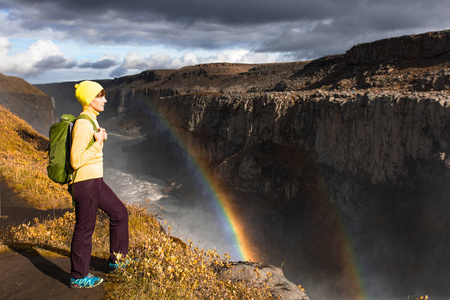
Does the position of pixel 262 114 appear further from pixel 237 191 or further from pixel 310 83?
pixel 310 83

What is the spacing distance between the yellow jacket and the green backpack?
10cm

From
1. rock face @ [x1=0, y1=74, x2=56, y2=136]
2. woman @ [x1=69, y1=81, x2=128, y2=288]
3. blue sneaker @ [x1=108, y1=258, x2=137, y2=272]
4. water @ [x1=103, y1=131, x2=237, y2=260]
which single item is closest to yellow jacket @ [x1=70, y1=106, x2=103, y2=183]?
woman @ [x1=69, y1=81, x2=128, y2=288]

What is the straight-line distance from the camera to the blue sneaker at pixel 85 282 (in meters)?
5.10

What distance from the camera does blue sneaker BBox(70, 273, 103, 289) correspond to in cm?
510

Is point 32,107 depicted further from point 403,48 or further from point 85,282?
point 403,48

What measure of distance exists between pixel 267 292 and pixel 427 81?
38.0 metres

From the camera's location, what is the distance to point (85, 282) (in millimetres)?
5141

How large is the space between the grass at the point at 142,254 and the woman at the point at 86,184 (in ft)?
1.78

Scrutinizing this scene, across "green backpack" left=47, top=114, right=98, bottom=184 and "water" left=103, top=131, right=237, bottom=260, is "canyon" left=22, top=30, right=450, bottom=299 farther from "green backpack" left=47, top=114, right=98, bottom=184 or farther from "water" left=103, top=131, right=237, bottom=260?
"green backpack" left=47, top=114, right=98, bottom=184

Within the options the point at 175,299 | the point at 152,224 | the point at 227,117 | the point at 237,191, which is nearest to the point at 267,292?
the point at 175,299

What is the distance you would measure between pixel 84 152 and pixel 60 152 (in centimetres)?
33

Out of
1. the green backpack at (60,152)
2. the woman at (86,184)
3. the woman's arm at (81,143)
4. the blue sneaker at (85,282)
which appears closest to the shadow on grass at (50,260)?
the blue sneaker at (85,282)

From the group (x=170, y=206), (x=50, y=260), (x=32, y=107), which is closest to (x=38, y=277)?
(x=50, y=260)

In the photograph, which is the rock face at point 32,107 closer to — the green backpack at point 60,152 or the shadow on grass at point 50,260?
the shadow on grass at point 50,260
